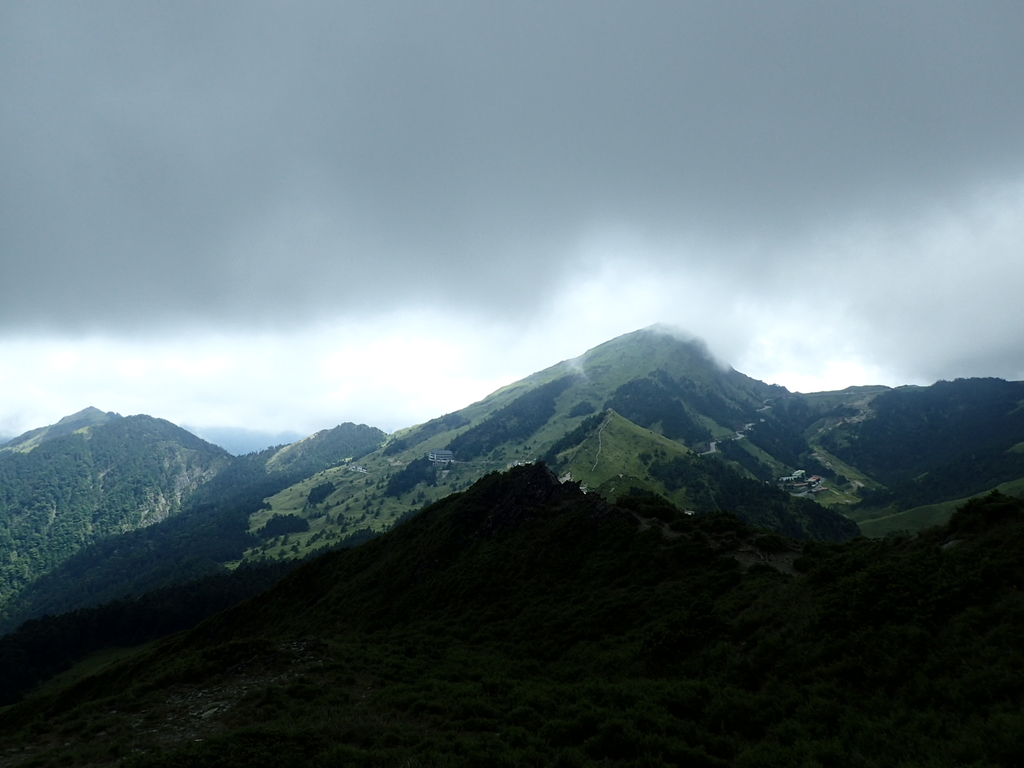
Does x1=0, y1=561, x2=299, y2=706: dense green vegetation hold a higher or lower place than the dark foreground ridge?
lower

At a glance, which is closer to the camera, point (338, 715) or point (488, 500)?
point (338, 715)

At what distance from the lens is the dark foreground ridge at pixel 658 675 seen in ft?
46.2

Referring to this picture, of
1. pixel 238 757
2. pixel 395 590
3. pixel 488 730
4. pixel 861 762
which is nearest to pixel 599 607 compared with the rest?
pixel 488 730

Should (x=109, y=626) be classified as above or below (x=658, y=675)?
below

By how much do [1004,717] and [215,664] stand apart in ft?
124

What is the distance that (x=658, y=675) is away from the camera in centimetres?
2273

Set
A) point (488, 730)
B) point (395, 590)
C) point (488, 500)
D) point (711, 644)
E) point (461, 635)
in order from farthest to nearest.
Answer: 1. point (488, 500)
2. point (395, 590)
3. point (461, 635)
4. point (711, 644)
5. point (488, 730)

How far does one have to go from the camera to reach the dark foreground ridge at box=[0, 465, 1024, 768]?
46.2 feet

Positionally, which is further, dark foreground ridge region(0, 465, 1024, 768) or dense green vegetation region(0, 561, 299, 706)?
dense green vegetation region(0, 561, 299, 706)

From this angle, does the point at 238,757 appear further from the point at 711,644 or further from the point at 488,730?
the point at 711,644

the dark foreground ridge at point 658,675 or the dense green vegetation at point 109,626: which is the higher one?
the dark foreground ridge at point 658,675

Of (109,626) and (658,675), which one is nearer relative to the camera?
(658,675)

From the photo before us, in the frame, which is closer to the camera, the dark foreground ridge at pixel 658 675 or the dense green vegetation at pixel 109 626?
the dark foreground ridge at pixel 658 675

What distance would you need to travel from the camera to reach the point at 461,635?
38219mm
